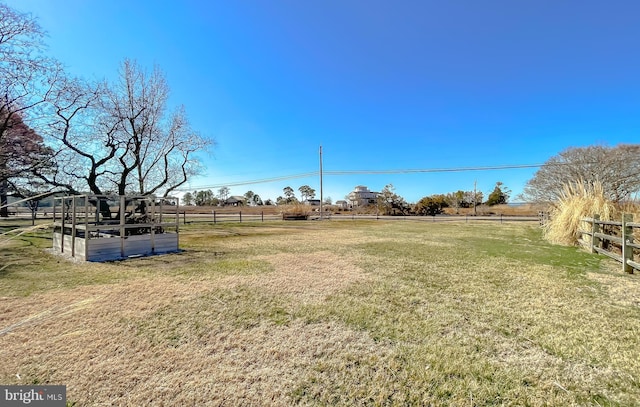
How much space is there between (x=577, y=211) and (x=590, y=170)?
611 inches

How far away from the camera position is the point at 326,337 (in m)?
2.66

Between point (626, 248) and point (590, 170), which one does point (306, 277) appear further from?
point (590, 170)

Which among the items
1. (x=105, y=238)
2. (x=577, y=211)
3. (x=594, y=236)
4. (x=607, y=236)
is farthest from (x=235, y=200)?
(x=607, y=236)

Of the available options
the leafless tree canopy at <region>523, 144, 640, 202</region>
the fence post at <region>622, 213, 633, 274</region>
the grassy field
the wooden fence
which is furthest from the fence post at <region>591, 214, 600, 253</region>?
the leafless tree canopy at <region>523, 144, 640, 202</region>

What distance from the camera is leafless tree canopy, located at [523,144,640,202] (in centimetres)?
1752

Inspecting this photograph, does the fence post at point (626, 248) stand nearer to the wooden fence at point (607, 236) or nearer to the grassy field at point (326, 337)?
the wooden fence at point (607, 236)

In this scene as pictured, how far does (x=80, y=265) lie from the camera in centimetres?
571

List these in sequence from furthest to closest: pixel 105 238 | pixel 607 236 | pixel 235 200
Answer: pixel 235 200 < pixel 105 238 < pixel 607 236

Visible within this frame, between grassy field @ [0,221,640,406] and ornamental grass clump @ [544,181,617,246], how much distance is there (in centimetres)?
330

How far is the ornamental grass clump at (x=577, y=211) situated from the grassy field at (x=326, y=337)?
10.8ft

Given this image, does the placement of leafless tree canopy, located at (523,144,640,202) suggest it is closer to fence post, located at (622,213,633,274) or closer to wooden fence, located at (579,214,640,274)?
wooden fence, located at (579,214,640,274)

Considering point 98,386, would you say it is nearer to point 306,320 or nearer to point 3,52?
point 306,320

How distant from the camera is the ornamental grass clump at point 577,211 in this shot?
735 cm

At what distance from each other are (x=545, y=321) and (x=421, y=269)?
2.48 m
